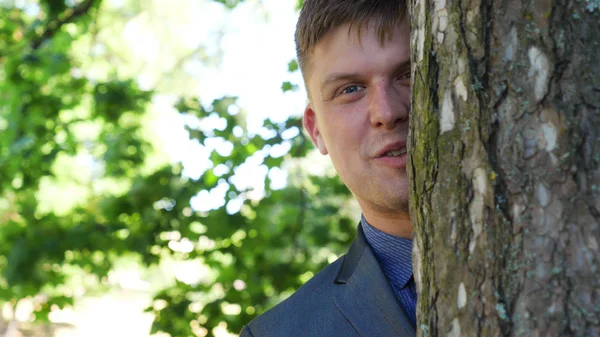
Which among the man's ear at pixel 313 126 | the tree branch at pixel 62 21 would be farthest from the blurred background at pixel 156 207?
the man's ear at pixel 313 126

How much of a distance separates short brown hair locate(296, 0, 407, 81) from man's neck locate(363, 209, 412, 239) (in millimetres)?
581

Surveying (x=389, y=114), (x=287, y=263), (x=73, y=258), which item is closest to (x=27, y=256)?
(x=73, y=258)

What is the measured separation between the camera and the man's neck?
7.46 ft

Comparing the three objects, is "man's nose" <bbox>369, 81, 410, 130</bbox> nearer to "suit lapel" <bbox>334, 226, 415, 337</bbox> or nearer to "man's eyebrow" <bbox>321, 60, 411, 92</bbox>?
"man's eyebrow" <bbox>321, 60, 411, 92</bbox>

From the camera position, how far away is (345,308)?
2.27 meters

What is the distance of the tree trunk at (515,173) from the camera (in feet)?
3.42

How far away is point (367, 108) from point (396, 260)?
60 cm

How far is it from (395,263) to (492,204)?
128 centimetres

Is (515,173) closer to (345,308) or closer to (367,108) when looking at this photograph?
(367,108)

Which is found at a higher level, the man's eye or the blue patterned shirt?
the man's eye

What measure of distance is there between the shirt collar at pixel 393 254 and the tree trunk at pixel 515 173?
1.05 metres

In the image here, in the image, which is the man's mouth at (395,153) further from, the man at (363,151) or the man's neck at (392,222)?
the man's neck at (392,222)

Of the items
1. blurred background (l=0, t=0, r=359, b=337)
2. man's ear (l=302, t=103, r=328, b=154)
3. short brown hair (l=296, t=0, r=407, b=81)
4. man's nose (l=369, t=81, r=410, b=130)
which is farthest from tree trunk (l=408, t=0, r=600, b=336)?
blurred background (l=0, t=0, r=359, b=337)

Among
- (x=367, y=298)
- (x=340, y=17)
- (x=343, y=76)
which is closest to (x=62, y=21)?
(x=340, y=17)
